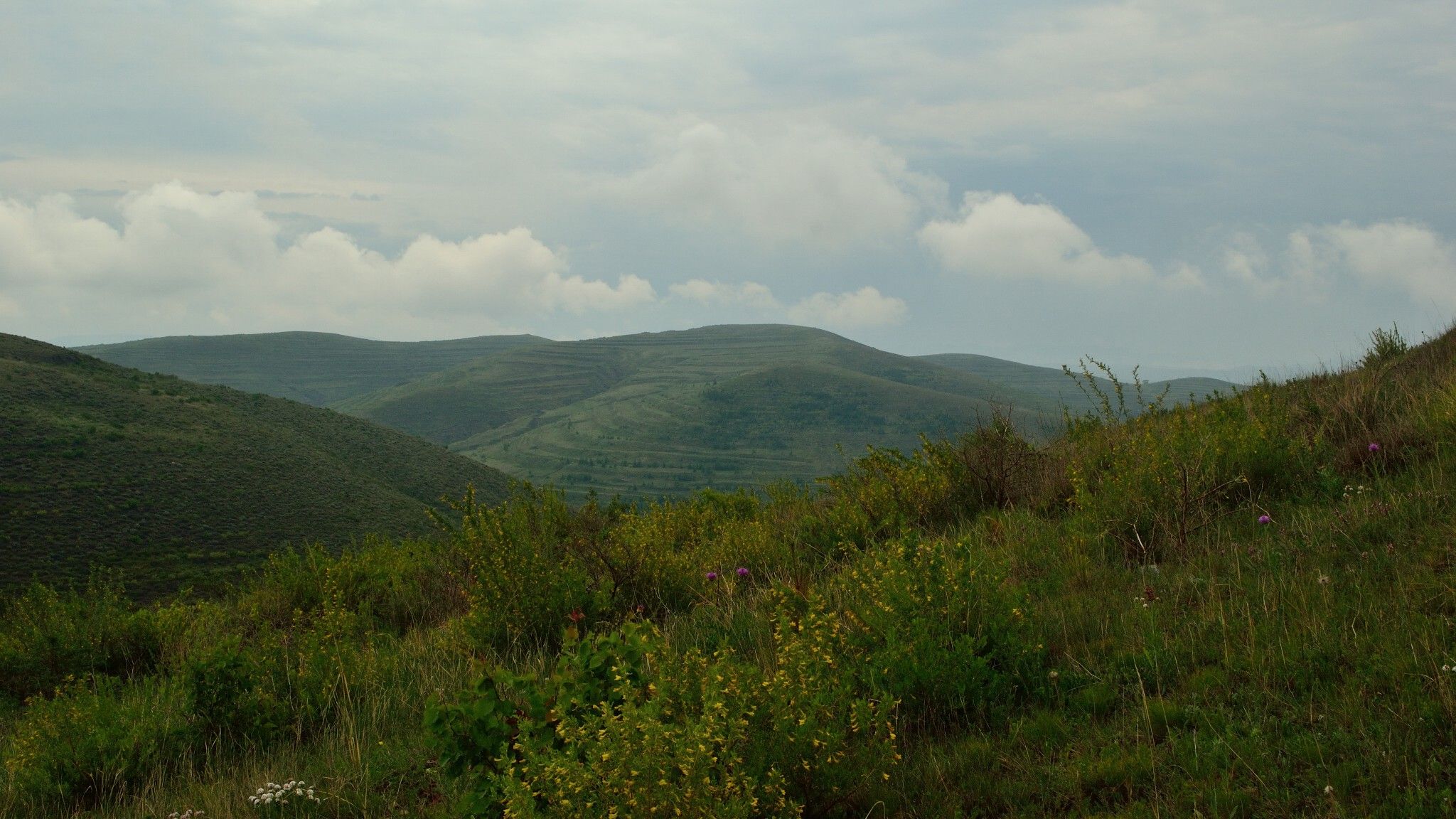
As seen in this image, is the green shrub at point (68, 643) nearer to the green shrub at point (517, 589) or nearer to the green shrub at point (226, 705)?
the green shrub at point (226, 705)

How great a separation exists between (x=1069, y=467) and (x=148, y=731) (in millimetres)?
7080

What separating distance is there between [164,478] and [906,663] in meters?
27.5

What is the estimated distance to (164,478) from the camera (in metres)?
24.7

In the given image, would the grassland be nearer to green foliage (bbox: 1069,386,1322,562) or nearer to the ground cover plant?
the ground cover plant

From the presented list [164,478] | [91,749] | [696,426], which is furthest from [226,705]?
[696,426]

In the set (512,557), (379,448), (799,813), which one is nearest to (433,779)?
(799,813)

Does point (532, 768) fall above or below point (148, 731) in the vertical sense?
above

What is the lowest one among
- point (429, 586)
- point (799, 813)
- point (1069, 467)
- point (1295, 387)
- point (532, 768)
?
point (429, 586)

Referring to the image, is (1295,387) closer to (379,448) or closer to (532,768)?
(532,768)

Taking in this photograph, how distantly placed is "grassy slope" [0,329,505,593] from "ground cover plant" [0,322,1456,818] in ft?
48.0

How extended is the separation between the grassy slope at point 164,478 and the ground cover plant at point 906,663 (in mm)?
14623

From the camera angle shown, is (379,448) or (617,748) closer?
(617,748)

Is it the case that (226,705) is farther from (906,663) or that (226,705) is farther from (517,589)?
(906,663)

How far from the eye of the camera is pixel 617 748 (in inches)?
111
